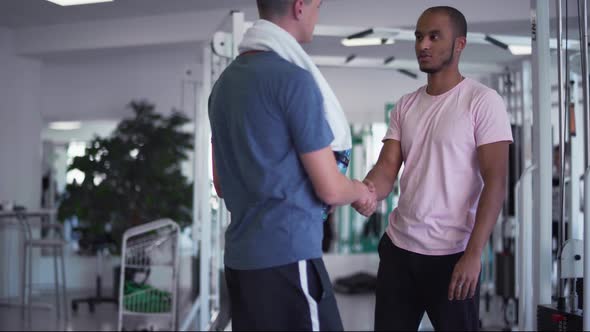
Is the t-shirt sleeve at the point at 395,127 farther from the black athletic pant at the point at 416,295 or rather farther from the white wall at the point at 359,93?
the white wall at the point at 359,93

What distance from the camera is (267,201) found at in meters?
1.48

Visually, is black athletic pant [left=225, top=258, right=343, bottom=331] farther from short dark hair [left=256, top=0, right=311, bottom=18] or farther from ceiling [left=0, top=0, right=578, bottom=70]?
ceiling [left=0, top=0, right=578, bottom=70]

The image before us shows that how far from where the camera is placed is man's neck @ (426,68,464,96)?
2.00 m

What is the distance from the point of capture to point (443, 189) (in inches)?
75.4

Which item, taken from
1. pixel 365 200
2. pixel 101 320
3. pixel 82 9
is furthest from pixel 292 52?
pixel 101 320

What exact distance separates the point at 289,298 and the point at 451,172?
65 cm

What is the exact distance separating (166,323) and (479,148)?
3.20m

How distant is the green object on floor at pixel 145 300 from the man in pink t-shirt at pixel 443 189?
9.41 feet

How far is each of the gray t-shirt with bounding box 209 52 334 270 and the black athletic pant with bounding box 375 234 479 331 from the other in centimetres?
51

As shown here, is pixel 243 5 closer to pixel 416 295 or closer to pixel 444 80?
pixel 444 80

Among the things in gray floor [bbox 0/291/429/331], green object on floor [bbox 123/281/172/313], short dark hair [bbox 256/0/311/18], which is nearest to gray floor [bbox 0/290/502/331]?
gray floor [bbox 0/291/429/331]

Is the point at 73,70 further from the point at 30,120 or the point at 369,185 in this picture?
the point at 369,185

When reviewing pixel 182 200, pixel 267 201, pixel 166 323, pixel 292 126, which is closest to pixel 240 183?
pixel 267 201

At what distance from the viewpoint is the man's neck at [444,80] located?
200cm
